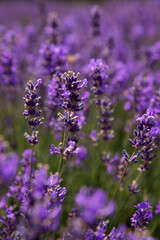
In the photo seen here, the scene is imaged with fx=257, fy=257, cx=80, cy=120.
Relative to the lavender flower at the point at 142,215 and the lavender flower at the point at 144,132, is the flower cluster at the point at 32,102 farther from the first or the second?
the lavender flower at the point at 142,215

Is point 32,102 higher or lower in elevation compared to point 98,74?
lower

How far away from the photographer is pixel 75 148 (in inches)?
78.4

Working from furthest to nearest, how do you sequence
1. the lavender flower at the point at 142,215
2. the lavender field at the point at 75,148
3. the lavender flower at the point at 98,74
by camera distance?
the lavender flower at the point at 98,74
the lavender flower at the point at 142,215
the lavender field at the point at 75,148

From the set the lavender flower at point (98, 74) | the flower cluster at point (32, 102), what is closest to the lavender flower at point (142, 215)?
→ the flower cluster at point (32, 102)

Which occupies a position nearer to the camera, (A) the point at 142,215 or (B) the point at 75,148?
(A) the point at 142,215

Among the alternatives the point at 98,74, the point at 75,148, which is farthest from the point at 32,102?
the point at 98,74

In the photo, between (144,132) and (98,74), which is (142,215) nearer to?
(144,132)

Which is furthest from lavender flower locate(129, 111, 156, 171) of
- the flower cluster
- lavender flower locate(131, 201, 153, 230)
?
the flower cluster

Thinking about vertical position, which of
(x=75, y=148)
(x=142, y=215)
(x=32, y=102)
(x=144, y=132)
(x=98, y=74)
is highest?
(x=98, y=74)

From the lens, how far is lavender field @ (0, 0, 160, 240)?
1.51m

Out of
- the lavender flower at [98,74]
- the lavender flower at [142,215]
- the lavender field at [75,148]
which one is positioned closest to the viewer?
the lavender field at [75,148]

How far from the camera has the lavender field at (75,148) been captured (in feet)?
4.96

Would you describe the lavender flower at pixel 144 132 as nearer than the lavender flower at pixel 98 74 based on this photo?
Yes

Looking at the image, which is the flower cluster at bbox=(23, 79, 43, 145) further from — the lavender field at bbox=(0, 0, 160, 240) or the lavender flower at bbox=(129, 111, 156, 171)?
the lavender flower at bbox=(129, 111, 156, 171)
